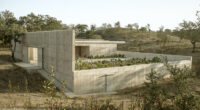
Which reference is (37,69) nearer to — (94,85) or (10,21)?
(94,85)

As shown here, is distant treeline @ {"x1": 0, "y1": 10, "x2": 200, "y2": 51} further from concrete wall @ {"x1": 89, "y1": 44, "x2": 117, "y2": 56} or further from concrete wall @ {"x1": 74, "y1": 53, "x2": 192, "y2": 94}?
concrete wall @ {"x1": 74, "y1": 53, "x2": 192, "y2": 94}

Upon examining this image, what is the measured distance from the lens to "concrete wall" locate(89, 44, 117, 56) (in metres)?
20.0

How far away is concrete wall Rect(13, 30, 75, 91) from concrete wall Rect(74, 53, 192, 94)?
1.94 feet

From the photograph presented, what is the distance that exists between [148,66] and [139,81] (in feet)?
4.50

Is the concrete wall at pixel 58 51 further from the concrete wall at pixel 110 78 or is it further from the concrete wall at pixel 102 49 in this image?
the concrete wall at pixel 102 49

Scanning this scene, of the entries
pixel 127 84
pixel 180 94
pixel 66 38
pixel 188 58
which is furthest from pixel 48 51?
pixel 188 58

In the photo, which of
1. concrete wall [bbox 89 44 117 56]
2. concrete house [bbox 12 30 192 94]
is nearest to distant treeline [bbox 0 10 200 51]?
concrete house [bbox 12 30 192 94]

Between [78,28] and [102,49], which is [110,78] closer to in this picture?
[102,49]

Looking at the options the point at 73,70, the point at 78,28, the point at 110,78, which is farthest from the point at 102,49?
the point at 78,28

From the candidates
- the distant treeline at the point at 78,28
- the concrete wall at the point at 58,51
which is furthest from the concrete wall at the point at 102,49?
the distant treeline at the point at 78,28

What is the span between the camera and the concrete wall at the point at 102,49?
20016 millimetres

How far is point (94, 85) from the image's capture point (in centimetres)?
1040

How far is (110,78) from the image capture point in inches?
429

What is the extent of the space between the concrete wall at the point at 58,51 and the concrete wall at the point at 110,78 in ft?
1.94
